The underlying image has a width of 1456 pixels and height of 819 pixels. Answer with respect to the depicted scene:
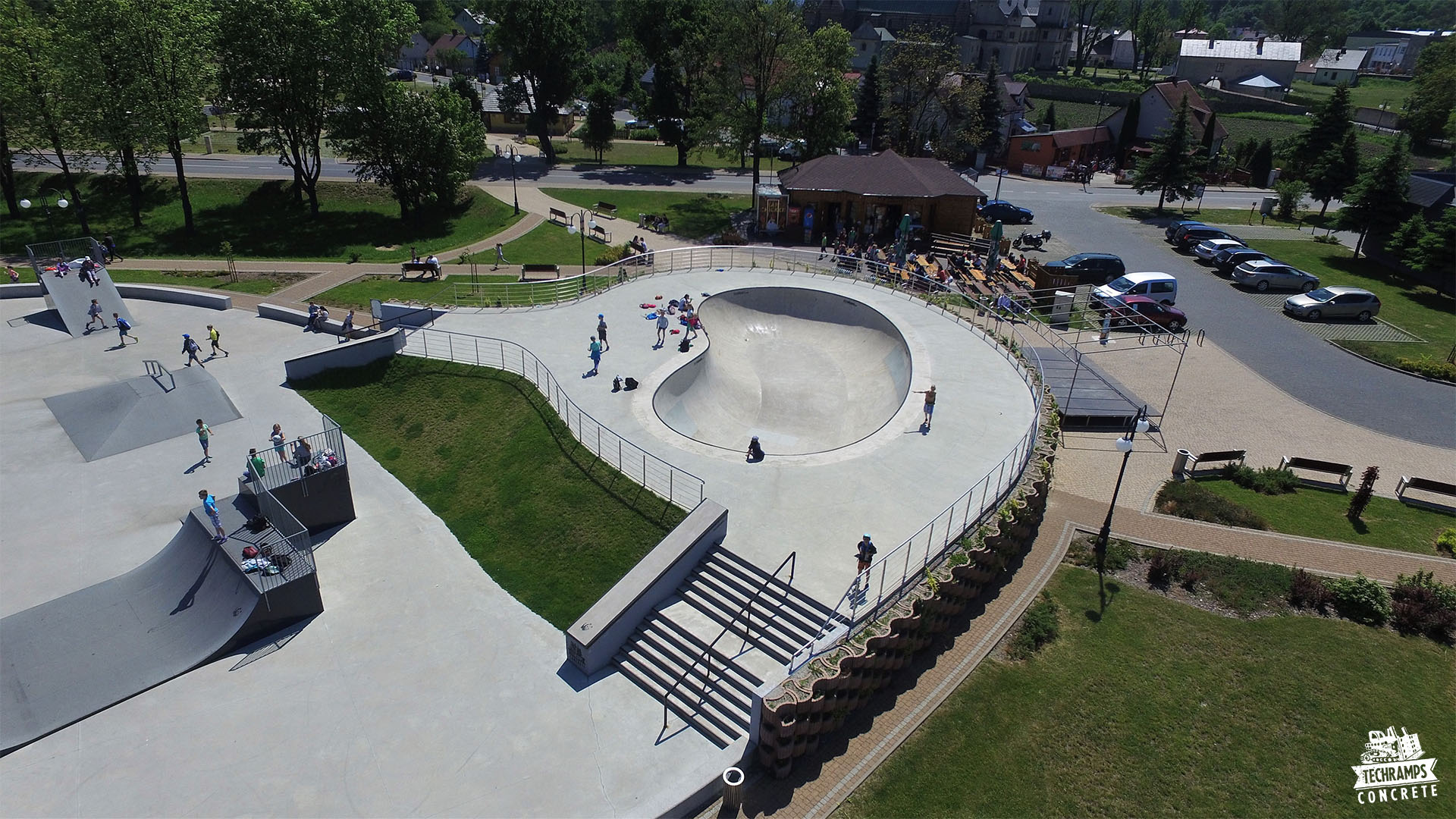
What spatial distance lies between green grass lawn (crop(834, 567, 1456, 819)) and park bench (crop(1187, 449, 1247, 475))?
22.6 ft

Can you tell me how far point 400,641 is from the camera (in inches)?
690

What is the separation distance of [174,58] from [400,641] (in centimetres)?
4092

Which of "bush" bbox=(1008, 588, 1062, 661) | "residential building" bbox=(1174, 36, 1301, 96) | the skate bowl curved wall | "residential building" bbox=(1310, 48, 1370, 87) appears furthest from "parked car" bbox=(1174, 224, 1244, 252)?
"residential building" bbox=(1310, 48, 1370, 87)

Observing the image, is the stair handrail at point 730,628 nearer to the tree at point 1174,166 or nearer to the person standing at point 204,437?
the person standing at point 204,437

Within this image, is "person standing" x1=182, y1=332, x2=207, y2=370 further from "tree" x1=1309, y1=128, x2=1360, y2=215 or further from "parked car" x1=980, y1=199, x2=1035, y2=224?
"tree" x1=1309, y1=128, x2=1360, y2=215

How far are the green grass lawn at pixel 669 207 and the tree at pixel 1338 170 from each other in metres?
40.0

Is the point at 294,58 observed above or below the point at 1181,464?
above

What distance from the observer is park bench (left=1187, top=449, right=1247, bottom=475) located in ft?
78.9

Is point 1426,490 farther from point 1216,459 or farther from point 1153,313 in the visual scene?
point 1153,313

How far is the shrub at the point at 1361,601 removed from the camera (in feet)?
59.7

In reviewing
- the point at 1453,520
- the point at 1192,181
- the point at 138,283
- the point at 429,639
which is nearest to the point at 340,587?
the point at 429,639

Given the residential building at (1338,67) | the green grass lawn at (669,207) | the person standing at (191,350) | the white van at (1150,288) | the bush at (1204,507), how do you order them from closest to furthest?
the bush at (1204,507) < the person standing at (191,350) < the white van at (1150,288) < the green grass lawn at (669,207) < the residential building at (1338,67)

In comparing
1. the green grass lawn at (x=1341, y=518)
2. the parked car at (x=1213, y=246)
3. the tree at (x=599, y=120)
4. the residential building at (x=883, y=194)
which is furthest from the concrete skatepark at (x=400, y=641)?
the tree at (x=599, y=120)

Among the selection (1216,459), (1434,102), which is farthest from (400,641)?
(1434,102)
